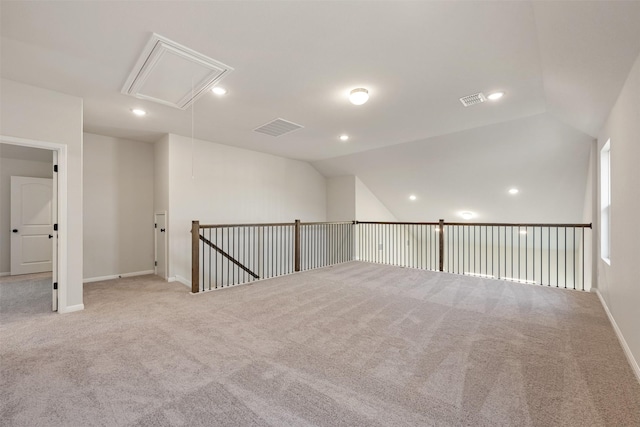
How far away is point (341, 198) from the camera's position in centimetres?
792

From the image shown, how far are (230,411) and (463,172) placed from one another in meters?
6.08

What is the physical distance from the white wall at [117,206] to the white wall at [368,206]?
515 cm

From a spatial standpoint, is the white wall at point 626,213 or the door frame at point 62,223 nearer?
the white wall at point 626,213

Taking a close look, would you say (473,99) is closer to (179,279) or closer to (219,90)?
(219,90)

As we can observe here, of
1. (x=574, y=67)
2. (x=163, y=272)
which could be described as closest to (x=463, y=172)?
(x=574, y=67)

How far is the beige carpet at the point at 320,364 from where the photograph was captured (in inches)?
62.7

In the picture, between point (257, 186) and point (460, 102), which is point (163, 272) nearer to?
point (257, 186)

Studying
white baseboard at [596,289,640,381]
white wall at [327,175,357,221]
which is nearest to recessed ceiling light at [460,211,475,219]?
white wall at [327,175,357,221]

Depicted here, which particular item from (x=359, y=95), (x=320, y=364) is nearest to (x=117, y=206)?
(x=359, y=95)

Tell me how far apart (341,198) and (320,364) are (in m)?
6.09

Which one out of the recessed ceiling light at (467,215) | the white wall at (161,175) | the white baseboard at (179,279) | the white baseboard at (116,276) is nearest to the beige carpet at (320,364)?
the white baseboard at (179,279)

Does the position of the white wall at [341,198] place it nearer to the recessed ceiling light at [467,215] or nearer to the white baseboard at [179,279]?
the recessed ceiling light at [467,215]

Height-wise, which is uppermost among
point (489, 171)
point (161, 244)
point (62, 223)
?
point (489, 171)

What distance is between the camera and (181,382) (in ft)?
6.15
